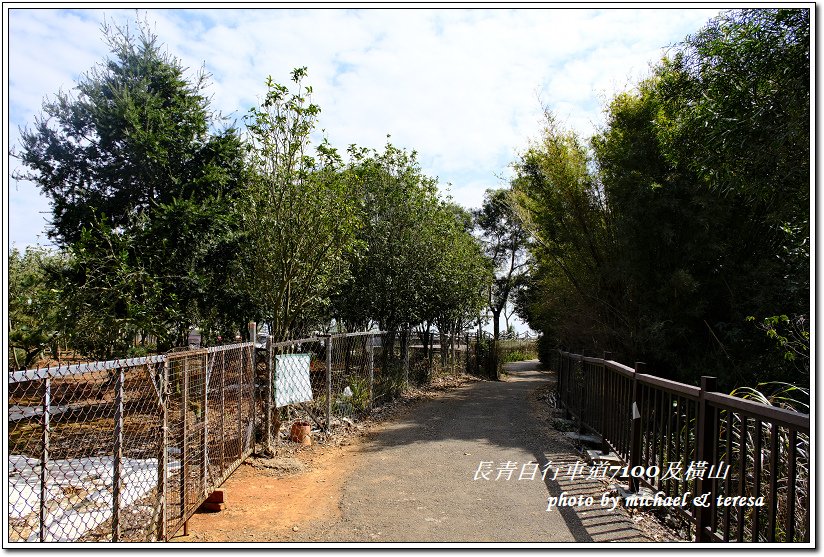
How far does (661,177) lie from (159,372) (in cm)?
879

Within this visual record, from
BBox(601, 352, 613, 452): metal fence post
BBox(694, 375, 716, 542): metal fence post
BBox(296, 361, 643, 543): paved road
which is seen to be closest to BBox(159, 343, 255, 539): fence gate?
BBox(296, 361, 643, 543): paved road

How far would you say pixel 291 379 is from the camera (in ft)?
25.2

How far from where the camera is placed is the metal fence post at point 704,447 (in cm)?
404

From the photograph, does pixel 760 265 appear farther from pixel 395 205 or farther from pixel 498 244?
pixel 498 244

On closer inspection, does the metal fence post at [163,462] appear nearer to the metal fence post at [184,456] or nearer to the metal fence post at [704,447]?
the metal fence post at [184,456]

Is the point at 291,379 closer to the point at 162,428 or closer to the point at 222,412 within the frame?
the point at 222,412

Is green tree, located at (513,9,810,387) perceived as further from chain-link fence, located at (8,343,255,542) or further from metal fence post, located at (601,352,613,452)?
chain-link fence, located at (8,343,255,542)

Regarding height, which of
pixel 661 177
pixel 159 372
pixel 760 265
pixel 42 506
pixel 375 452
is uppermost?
pixel 661 177

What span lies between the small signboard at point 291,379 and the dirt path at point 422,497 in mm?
839

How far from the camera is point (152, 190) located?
10594 mm

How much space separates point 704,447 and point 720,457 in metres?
0.13

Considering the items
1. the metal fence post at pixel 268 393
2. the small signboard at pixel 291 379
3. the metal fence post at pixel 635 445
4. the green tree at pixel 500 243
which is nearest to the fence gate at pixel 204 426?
the metal fence post at pixel 268 393

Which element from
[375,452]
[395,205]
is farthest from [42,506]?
[395,205]

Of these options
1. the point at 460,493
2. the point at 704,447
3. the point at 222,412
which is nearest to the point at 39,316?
the point at 222,412
